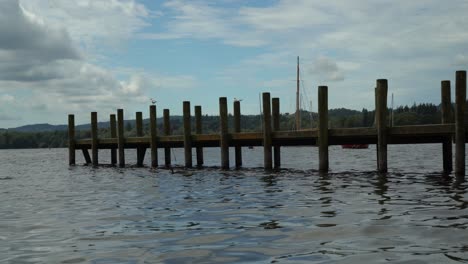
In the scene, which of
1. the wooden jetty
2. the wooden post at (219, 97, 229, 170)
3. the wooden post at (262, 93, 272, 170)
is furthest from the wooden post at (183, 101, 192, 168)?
the wooden post at (262, 93, 272, 170)

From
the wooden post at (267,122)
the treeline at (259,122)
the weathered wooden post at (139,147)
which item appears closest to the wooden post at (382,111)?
the wooden post at (267,122)

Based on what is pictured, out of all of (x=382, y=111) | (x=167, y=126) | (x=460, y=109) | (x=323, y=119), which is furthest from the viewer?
(x=167, y=126)

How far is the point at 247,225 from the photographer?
9820 mm

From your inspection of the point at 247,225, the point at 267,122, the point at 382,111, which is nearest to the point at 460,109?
the point at 382,111

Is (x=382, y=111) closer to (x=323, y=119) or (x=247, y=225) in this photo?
(x=323, y=119)

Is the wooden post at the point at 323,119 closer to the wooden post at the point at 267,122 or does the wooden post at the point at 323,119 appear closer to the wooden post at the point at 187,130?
the wooden post at the point at 267,122

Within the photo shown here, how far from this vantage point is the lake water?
7.57 meters

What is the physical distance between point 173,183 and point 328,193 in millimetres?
6841

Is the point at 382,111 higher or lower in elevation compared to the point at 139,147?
higher

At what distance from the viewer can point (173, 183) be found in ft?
64.2

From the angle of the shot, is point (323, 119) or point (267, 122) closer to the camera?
point (323, 119)

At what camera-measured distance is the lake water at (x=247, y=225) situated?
7.57m

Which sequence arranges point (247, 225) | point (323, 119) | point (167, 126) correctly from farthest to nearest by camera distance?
point (167, 126) → point (323, 119) → point (247, 225)

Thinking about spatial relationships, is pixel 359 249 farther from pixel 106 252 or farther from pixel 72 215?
pixel 72 215
